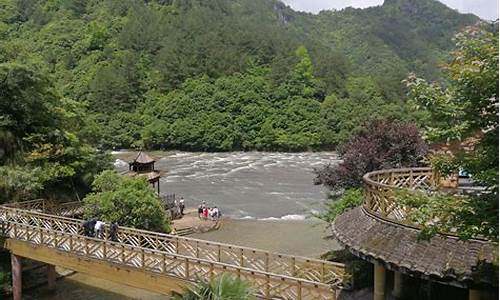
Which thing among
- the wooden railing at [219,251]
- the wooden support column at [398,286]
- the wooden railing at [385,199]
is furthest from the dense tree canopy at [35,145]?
the wooden support column at [398,286]

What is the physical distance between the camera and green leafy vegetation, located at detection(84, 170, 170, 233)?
26.2 m

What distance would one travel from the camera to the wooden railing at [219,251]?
14.5m

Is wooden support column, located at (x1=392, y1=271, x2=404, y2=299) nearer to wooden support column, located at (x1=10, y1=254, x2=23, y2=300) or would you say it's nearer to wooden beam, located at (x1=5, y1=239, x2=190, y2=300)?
wooden beam, located at (x1=5, y1=239, x2=190, y2=300)

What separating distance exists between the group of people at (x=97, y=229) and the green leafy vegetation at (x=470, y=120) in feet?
44.5

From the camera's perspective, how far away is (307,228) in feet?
116

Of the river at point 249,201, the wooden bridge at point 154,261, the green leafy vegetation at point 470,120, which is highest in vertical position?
the green leafy vegetation at point 470,120

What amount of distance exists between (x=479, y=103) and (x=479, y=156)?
77 centimetres

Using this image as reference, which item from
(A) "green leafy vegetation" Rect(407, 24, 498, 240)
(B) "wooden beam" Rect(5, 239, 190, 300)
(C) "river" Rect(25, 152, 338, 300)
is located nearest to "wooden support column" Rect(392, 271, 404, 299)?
(A) "green leafy vegetation" Rect(407, 24, 498, 240)

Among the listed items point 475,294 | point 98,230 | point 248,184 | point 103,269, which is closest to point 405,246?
point 475,294

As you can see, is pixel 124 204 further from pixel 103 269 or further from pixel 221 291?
pixel 221 291

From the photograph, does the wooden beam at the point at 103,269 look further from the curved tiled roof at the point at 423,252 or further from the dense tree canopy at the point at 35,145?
the dense tree canopy at the point at 35,145

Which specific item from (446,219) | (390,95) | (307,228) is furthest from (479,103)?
(390,95)

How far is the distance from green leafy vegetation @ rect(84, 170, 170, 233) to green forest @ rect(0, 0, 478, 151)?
49.6m

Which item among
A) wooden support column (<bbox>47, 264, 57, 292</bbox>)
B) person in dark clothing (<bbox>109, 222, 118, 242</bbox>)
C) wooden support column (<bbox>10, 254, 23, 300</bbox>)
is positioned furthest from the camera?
wooden support column (<bbox>47, 264, 57, 292</bbox>)
